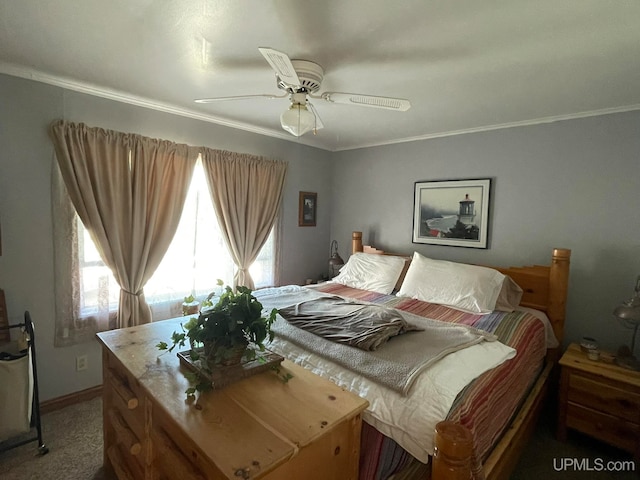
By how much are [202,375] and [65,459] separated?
142 centimetres

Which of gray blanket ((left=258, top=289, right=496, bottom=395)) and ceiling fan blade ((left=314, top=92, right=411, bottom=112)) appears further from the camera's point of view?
ceiling fan blade ((left=314, top=92, right=411, bottom=112))

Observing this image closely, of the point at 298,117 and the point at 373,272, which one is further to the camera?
the point at 373,272

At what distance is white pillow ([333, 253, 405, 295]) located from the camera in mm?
2898

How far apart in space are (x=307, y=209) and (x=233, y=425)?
2944 millimetres

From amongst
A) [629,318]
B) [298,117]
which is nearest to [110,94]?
[298,117]

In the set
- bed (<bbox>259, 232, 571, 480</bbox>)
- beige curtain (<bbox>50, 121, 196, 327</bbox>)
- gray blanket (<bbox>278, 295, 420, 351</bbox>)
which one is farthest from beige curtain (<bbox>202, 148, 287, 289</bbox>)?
gray blanket (<bbox>278, 295, 420, 351</bbox>)

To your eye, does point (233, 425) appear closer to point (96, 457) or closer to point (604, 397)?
point (96, 457)

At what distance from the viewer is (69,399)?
7.55 ft

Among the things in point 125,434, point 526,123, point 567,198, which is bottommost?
point 125,434

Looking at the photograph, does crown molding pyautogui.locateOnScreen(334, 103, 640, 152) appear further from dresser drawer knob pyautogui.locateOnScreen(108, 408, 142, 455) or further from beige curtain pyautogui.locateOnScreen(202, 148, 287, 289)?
dresser drawer knob pyautogui.locateOnScreen(108, 408, 142, 455)

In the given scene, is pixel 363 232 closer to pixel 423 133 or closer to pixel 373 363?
pixel 423 133

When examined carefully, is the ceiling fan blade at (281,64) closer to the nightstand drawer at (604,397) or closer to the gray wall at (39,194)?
the gray wall at (39,194)

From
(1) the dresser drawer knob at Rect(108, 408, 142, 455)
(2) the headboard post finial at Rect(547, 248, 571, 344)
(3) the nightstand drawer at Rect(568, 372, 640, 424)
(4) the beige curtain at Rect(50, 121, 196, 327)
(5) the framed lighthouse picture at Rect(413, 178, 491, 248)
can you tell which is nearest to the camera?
(1) the dresser drawer knob at Rect(108, 408, 142, 455)

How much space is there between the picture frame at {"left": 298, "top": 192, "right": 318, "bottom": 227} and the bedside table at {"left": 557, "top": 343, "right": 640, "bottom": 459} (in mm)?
2641
